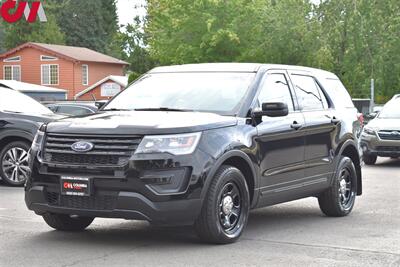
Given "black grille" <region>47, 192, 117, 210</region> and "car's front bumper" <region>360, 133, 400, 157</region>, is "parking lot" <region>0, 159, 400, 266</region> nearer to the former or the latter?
"black grille" <region>47, 192, 117, 210</region>

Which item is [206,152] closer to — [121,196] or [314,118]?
[121,196]

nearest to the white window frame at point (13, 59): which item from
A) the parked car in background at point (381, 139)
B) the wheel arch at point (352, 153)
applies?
the parked car in background at point (381, 139)

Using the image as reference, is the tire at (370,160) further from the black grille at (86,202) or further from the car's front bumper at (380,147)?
the black grille at (86,202)

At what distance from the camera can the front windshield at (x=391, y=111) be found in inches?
731

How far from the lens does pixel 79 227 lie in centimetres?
804

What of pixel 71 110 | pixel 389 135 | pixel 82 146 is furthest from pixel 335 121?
pixel 71 110

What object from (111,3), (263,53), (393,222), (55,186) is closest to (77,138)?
(55,186)

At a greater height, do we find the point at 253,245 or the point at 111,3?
the point at 111,3

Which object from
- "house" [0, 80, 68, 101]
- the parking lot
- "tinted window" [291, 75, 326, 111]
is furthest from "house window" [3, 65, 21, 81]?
"tinted window" [291, 75, 326, 111]

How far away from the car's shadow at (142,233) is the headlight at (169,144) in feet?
3.26

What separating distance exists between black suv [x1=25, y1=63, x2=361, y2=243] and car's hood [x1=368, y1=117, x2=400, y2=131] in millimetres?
8807

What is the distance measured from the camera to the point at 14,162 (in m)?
12.5

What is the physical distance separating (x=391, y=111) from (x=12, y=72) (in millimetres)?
A: 52621

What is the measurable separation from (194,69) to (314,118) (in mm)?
1512
